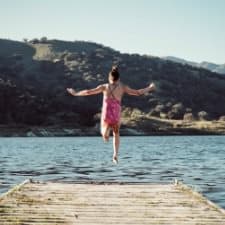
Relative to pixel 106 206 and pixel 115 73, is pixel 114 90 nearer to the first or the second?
pixel 115 73

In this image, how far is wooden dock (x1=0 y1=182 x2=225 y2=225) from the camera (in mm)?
13812

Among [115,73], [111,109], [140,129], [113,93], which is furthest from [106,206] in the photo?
[140,129]

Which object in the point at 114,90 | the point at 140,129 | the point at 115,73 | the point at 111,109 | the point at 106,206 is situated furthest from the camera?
the point at 140,129

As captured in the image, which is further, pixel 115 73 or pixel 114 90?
pixel 114 90

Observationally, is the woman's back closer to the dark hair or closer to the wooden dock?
the dark hair

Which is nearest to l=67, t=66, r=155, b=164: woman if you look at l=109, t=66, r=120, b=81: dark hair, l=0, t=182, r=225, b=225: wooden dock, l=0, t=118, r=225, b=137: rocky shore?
l=109, t=66, r=120, b=81: dark hair

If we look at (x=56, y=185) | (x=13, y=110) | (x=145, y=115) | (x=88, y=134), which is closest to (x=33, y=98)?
(x=13, y=110)

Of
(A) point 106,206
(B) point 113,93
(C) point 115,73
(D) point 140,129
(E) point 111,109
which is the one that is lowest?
(D) point 140,129

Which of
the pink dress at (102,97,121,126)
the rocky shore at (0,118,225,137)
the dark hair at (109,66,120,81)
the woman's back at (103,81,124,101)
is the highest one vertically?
the dark hair at (109,66,120,81)

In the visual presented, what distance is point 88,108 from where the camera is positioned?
17675 centimetres

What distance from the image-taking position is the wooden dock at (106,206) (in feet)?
45.3

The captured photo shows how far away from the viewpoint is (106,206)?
15766mm

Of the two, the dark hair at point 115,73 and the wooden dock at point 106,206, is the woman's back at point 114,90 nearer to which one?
the dark hair at point 115,73

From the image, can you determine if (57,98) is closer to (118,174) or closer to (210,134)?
(210,134)
